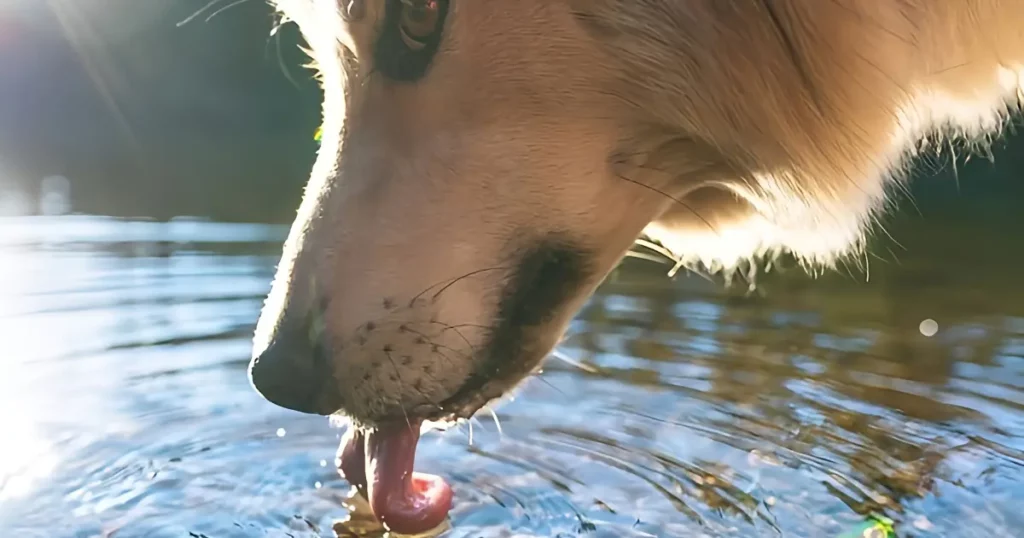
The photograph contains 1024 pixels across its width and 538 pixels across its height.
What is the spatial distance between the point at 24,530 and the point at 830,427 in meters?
2.34

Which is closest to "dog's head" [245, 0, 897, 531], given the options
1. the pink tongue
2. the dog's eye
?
the dog's eye

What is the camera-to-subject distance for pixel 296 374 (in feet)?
4.80

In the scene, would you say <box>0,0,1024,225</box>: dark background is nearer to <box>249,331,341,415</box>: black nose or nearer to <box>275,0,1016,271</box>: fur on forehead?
<box>249,331,341,415</box>: black nose

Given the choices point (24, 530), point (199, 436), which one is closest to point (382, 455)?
point (24, 530)

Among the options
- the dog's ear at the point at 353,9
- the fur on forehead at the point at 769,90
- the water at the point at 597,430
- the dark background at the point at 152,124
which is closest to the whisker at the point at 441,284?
the fur on forehead at the point at 769,90

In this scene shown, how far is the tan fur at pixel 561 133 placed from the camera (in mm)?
1347

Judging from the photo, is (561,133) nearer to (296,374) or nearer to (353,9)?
(353,9)

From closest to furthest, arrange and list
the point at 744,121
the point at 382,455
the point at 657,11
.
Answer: the point at 657,11 → the point at 744,121 → the point at 382,455

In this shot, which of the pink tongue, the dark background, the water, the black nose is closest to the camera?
the black nose

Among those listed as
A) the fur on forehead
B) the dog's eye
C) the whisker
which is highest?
the fur on forehead

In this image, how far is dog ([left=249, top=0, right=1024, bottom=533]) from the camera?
1353 millimetres

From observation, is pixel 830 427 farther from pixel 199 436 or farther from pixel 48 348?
pixel 48 348

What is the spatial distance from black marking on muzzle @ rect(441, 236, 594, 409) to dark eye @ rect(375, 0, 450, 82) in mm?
329

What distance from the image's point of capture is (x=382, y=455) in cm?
190
